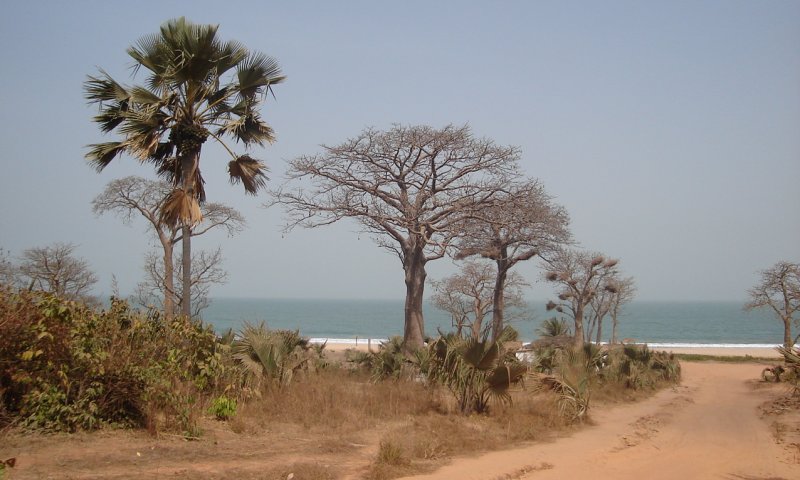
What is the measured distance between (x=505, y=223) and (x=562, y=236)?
3.43m

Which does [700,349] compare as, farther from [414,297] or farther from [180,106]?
[180,106]

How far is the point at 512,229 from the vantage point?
19938 mm

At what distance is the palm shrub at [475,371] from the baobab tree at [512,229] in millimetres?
4656

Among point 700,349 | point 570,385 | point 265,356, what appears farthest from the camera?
point 700,349

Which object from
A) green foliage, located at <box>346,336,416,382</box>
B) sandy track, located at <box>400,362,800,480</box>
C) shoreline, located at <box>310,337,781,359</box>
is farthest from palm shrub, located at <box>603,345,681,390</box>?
shoreline, located at <box>310,337,781,359</box>

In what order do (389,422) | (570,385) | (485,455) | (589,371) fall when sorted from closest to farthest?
(485,455) → (389,422) → (570,385) → (589,371)

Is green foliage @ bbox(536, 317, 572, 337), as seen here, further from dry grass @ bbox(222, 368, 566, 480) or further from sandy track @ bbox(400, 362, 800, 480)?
dry grass @ bbox(222, 368, 566, 480)

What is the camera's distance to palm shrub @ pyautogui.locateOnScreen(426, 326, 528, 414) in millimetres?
12641

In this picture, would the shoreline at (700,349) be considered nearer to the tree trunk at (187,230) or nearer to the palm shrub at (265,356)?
the palm shrub at (265,356)

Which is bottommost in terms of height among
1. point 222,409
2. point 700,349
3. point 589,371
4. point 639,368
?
point 222,409

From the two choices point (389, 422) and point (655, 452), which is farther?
point (389, 422)

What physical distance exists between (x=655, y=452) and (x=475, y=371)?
11.4ft

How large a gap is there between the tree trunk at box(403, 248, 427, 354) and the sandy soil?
5437 millimetres

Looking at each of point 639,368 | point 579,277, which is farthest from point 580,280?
point 639,368
